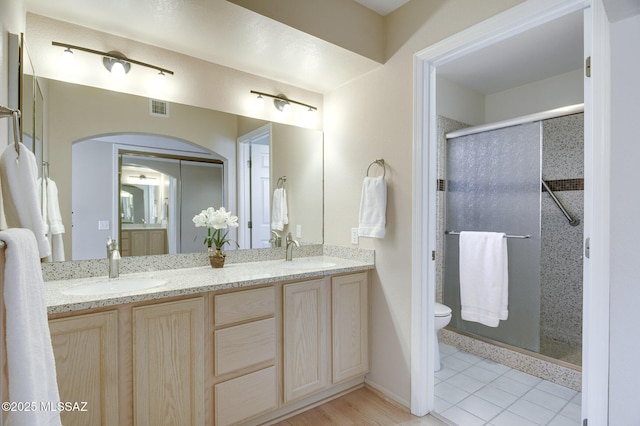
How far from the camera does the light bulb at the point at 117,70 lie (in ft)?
6.06

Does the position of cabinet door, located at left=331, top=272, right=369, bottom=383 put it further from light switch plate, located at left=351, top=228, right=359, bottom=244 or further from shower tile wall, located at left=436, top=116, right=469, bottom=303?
shower tile wall, located at left=436, top=116, right=469, bottom=303

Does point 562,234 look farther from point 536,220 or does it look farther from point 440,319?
point 440,319

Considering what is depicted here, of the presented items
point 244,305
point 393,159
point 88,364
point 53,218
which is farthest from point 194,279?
point 393,159

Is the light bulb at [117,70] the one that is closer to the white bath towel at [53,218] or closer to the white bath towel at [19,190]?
the white bath towel at [53,218]

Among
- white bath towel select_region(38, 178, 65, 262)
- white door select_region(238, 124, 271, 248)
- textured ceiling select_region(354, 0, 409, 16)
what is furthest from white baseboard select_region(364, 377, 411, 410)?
textured ceiling select_region(354, 0, 409, 16)

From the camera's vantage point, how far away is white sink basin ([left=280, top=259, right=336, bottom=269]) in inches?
87.4

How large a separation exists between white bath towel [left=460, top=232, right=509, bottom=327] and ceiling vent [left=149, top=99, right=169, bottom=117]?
257 cm

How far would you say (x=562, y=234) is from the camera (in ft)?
9.16

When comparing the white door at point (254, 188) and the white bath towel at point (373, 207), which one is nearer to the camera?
the white bath towel at point (373, 207)

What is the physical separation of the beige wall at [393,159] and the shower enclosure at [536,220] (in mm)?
1168

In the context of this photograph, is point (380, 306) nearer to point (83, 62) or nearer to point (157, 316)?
point (157, 316)

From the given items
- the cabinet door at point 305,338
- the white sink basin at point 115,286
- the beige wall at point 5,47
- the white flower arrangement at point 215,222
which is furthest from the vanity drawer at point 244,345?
the beige wall at point 5,47

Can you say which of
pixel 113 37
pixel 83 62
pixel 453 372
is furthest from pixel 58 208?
pixel 453 372

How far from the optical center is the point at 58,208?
5.63 ft
